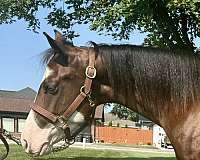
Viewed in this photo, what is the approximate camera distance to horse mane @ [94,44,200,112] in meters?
3.95

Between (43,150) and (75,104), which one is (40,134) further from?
(75,104)

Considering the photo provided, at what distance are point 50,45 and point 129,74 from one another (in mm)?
746

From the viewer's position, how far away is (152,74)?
400cm

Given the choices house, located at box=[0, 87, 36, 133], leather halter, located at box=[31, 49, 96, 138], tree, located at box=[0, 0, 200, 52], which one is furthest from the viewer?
house, located at box=[0, 87, 36, 133]

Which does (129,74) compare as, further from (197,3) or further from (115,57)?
(197,3)

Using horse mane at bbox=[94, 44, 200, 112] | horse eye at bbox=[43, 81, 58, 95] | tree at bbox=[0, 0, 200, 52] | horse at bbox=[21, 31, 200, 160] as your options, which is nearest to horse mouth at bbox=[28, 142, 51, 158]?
horse at bbox=[21, 31, 200, 160]

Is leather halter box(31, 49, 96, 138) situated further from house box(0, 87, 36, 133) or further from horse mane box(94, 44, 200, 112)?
house box(0, 87, 36, 133)

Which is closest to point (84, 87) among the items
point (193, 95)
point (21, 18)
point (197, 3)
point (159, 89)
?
point (159, 89)

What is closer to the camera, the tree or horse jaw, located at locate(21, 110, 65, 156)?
horse jaw, located at locate(21, 110, 65, 156)

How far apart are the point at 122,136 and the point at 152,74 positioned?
52366 millimetres

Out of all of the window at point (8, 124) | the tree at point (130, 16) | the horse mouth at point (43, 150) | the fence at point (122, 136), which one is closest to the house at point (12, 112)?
the window at point (8, 124)

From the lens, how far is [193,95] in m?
3.88

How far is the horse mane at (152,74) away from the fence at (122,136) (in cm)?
5053

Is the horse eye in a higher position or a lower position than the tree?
lower
